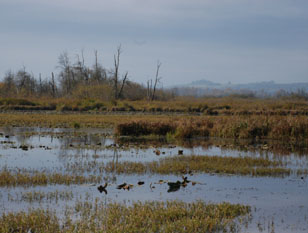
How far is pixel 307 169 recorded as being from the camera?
49.1 feet

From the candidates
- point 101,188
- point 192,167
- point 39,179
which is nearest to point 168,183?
point 101,188

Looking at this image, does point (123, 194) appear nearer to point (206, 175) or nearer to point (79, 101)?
point (206, 175)

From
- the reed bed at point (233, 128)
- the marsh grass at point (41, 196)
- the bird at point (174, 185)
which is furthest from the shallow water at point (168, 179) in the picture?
the reed bed at point (233, 128)

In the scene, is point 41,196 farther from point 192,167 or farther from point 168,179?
point 192,167

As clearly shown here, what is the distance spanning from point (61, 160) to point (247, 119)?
13.1 metres

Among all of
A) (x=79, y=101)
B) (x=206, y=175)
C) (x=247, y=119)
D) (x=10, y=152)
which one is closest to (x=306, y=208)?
(x=206, y=175)

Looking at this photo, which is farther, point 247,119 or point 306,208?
point 247,119

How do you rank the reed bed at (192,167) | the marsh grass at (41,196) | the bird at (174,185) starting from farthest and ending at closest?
the reed bed at (192,167) → the bird at (174,185) → the marsh grass at (41,196)

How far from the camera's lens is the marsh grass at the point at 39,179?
464 inches

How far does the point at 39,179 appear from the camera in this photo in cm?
1200

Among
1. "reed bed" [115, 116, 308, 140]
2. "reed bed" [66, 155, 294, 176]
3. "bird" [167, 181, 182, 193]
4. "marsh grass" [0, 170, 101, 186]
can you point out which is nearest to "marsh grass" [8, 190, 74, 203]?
"marsh grass" [0, 170, 101, 186]

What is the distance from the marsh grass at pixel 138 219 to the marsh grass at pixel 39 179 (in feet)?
8.55

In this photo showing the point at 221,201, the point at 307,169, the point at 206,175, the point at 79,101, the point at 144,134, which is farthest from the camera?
the point at 79,101

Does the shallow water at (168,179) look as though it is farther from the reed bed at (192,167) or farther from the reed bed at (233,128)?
the reed bed at (233,128)
